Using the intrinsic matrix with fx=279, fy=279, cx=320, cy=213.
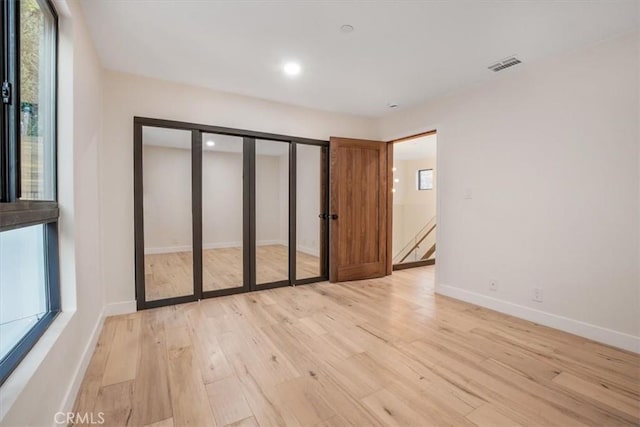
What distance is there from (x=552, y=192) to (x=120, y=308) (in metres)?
4.50

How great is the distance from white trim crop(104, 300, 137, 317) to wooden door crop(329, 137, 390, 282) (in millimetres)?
2467

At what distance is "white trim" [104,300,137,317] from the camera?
2.88 metres

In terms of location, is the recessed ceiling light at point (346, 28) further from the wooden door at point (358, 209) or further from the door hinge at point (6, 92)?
the door hinge at point (6, 92)

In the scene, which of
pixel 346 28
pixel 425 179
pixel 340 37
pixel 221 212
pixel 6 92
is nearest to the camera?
pixel 6 92

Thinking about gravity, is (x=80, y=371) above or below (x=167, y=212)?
below

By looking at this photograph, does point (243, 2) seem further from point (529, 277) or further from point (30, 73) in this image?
point (529, 277)

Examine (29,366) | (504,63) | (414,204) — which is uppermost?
(504,63)

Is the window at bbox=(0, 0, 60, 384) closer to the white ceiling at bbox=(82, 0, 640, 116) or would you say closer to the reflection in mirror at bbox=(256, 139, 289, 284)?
the white ceiling at bbox=(82, 0, 640, 116)

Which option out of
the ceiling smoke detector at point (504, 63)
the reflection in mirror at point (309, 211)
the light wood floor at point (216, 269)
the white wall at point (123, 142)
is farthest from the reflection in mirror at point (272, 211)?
the ceiling smoke detector at point (504, 63)

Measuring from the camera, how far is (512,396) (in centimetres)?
171

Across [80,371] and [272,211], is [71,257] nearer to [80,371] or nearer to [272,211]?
[80,371]

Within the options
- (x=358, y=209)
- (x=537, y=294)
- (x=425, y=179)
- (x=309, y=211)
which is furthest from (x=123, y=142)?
(x=425, y=179)

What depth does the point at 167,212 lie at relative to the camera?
10.6 feet

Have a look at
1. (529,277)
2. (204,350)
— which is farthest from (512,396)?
(204,350)
